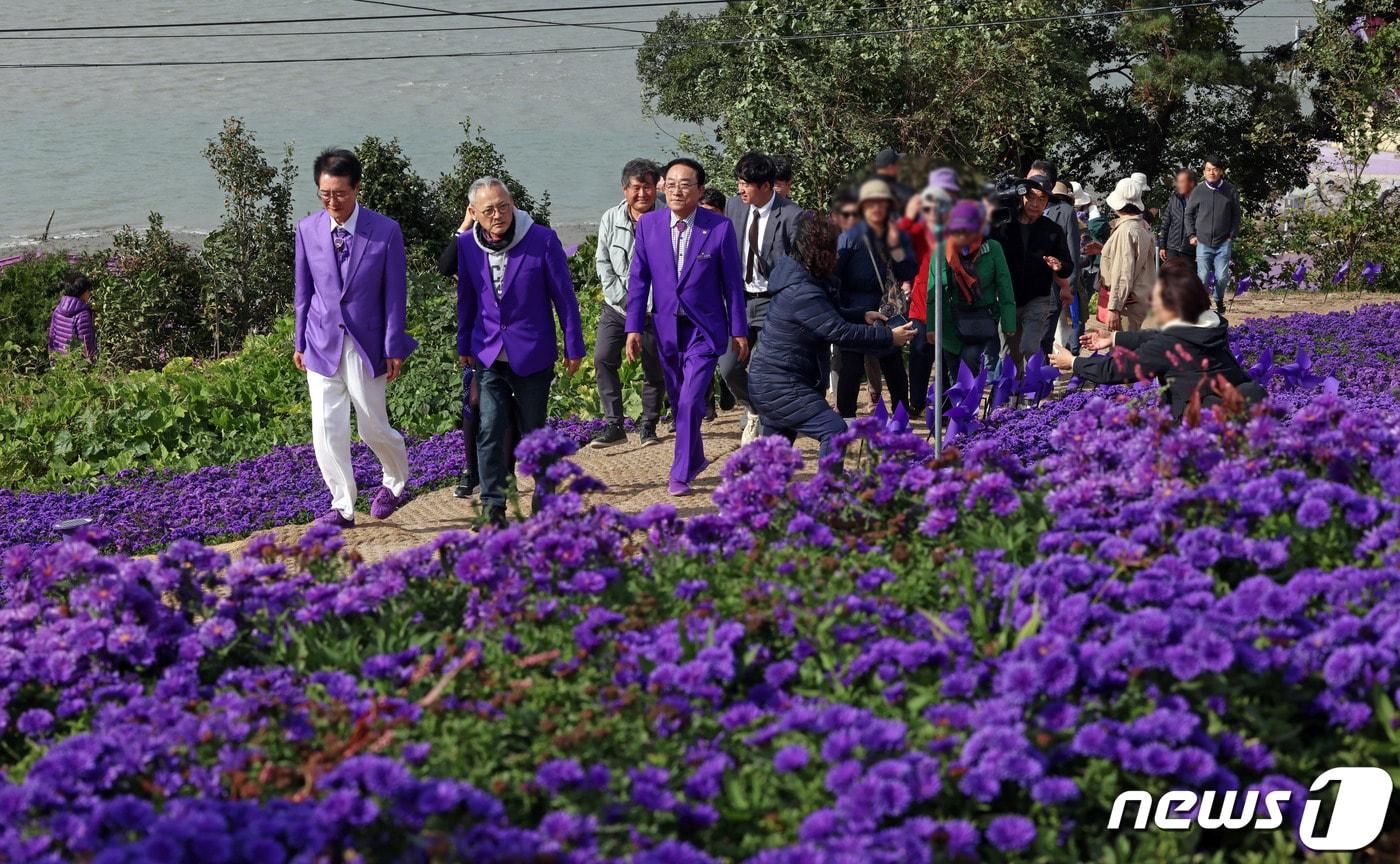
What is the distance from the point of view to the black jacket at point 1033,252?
8961mm

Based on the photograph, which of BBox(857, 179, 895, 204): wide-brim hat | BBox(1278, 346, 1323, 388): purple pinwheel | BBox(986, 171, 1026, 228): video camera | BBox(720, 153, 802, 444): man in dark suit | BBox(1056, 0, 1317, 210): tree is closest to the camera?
BBox(857, 179, 895, 204): wide-brim hat

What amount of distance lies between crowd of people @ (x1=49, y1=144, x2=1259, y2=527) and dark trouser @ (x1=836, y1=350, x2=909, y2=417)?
0.05 ft

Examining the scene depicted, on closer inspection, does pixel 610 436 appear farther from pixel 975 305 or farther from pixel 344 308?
pixel 344 308

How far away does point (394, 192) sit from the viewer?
51.3 feet

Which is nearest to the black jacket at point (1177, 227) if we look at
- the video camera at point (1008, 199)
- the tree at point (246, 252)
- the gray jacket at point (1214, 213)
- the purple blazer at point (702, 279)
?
the gray jacket at point (1214, 213)

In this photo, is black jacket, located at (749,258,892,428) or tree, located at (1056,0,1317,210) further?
tree, located at (1056,0,1317,210)

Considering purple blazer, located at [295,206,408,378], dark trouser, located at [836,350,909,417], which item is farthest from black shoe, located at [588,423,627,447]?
purple blazer, located at [295,206,408,378]

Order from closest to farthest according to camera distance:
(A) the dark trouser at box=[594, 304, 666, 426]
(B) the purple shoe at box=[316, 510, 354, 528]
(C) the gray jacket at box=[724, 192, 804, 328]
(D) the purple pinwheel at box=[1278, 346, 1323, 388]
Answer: (D) the purple pinwheel at box=[1278, 346, 1323, 388]
(B) the purple shoe at box=[316, 510, 354, 528]
(C) the gray jacket at box=[724, 192, 804, 328]
(A) the dark trouser at box=[594, 304, 666, 426]

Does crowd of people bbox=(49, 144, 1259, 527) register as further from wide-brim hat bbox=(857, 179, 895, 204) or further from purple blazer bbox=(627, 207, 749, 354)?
wide-brim hat bbox=(857, 179, 895, 204)

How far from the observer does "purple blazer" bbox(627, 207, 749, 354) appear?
7387 millimetres

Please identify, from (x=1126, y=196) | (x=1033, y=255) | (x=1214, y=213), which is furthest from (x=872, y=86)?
(x=1033, y=255)

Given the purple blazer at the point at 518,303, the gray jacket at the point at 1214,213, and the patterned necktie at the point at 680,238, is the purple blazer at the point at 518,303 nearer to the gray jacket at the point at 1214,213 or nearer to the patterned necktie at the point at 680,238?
the patterned necktie at the point at 680,238

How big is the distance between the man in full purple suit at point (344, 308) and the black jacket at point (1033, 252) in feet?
12.1

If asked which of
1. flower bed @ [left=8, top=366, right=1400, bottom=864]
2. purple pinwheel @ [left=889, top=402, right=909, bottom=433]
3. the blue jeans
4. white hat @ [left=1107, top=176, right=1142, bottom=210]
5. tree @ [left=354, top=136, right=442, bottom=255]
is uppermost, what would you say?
tree @ [left=354, top=136, right=442, bottom=255]
